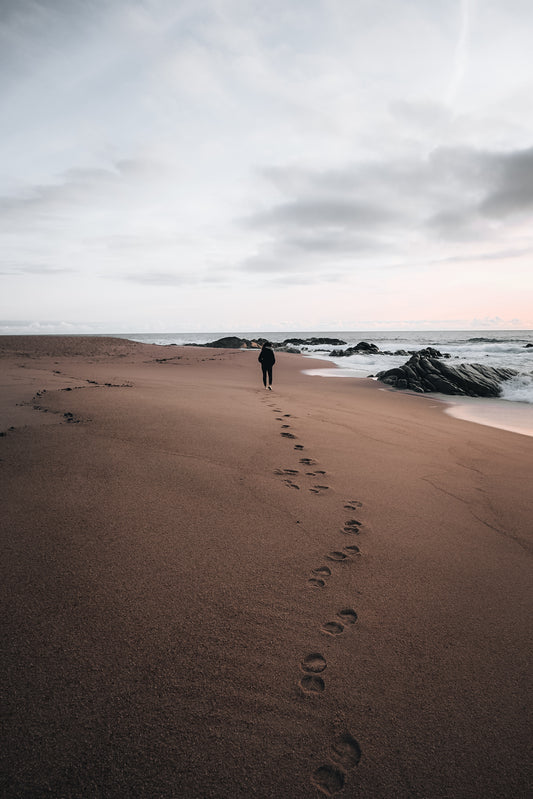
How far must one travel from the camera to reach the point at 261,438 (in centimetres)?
505

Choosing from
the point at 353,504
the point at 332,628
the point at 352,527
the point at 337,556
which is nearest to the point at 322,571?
the point at 337,556

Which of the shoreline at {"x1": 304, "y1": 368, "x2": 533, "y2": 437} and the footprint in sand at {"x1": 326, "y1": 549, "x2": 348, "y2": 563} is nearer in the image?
the footprint in sand at {"x1": 326, "y1": 549, "x2": 348, "y2": 563}

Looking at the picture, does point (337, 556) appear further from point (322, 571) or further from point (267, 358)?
point (267, 358)

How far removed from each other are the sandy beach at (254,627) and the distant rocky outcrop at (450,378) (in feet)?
A: 29.6

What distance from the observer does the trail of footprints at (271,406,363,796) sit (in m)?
1.38

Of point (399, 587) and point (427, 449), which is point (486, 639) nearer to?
point (399, 587)

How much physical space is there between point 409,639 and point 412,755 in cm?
56

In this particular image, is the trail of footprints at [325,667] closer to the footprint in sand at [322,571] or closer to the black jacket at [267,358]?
the footprint in sand at [322,571]

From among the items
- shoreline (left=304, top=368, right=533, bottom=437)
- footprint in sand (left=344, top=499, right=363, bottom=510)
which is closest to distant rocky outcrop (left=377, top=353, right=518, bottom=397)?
shoreline (left=304, top=368, right=533, bottom=437)

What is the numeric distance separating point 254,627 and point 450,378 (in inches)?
495

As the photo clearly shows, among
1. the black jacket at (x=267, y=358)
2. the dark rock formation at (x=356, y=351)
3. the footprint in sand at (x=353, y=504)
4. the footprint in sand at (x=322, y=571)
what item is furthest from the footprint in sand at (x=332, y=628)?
the dark rock formation at (x=356, y=351)

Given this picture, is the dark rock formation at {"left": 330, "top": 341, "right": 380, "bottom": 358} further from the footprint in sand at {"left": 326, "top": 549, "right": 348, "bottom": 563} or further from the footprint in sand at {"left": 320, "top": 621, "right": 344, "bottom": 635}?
the footprint in sand at {"left": 320, "top": 621, "right": 344, "bottom": 635}

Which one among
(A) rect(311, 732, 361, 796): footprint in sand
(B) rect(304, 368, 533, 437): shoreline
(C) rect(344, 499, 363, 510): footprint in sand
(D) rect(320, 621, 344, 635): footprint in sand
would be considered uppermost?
(C) rect(344, 499, 363, 510): footprint in sand

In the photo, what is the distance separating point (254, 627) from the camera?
1963 millimetres
